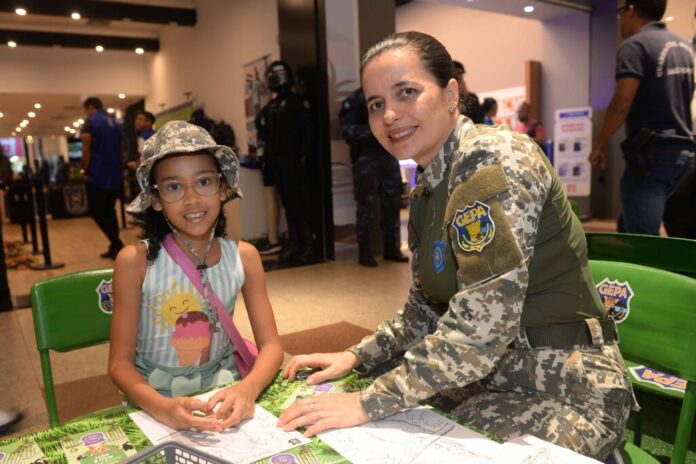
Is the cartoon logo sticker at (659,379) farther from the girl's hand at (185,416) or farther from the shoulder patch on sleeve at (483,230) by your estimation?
the girl's hand at (185,416)

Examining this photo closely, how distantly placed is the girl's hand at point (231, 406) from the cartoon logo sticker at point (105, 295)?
0.69 m

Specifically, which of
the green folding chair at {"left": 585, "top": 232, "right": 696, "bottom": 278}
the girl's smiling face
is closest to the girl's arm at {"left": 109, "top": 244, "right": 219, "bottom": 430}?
the girl's smiling face

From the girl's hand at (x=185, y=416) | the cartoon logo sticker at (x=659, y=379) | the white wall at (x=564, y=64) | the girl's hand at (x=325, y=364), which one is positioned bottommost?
the cartoon logo sticker at (x=659, y=379)

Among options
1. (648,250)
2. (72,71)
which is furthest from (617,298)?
(72,71)

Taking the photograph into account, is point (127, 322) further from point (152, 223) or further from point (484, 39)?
point (484, 39)

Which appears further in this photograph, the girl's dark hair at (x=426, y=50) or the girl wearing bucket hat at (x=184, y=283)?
the girl wearing bucket hat at (x=184, y=283)

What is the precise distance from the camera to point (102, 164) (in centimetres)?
566

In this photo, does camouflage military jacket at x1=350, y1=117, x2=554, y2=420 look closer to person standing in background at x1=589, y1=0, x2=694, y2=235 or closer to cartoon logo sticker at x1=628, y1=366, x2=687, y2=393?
cartoon logo sticker at x1=628, y1=366, x2=687, y2=393

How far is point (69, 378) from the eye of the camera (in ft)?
8.89

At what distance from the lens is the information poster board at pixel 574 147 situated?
7.38 meters

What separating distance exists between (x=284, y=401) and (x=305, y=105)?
4566 millimetres

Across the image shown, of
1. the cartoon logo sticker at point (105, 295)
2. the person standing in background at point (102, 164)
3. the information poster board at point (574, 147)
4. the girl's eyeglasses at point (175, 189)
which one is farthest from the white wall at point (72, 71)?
the girl's eyeglasses at point (175, 189)

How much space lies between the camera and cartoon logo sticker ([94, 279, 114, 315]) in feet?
4.86

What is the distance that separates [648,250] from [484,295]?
1.15 m
